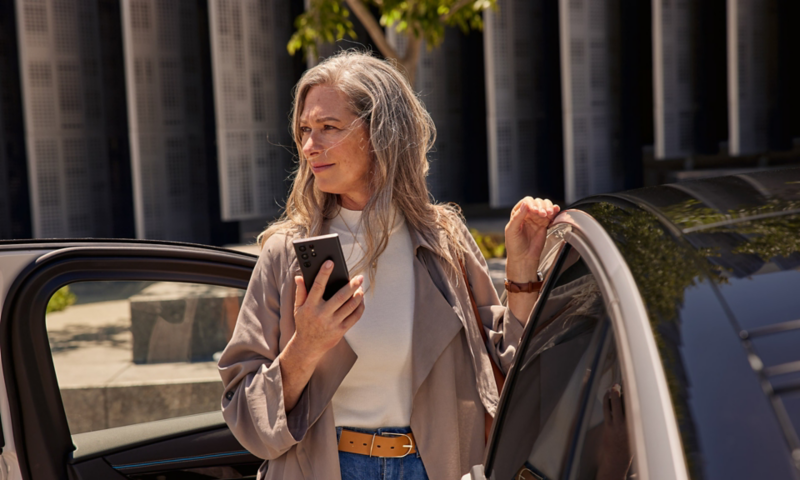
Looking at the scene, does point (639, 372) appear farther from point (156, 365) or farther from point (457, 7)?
point (457, 7)

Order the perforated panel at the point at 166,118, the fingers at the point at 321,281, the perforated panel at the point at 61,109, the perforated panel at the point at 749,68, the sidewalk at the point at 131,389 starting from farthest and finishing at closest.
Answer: the perforated panel at the point at 166,118 < the perforated panel at the point at 61,109 < the perforated panel at the point at 749,68 < the sidewalk at the point at 131,389 < the fingers at the point at 321,281

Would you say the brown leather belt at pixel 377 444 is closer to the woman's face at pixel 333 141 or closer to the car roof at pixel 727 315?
the woman's face at pixel 333 141

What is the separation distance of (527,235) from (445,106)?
11308 mm

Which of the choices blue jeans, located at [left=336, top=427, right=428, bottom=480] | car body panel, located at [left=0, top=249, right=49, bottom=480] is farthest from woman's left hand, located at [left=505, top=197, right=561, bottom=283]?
car body panel, located at [left=0, top=249, right=49, bottom=480]

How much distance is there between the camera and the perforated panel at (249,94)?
37.1 feet

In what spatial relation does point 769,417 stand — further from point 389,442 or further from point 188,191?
point 188,191

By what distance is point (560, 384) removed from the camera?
129 centimetres

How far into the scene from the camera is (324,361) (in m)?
1.63

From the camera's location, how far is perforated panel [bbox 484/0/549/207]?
11.8 meters

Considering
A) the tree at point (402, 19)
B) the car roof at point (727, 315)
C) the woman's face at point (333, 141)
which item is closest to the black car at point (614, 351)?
the car roof at point (727, 315)

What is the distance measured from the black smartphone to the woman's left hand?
436mm

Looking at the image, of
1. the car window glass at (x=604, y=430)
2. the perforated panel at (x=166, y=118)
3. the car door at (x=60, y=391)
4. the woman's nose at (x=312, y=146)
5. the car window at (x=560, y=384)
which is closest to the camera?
the car window glass at (x=604, y=430)

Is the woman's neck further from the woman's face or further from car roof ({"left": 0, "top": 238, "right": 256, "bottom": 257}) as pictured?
car roof ({"left": 0, "top": 238, "right": 256, "bottom": 257})

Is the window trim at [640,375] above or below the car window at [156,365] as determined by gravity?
above
